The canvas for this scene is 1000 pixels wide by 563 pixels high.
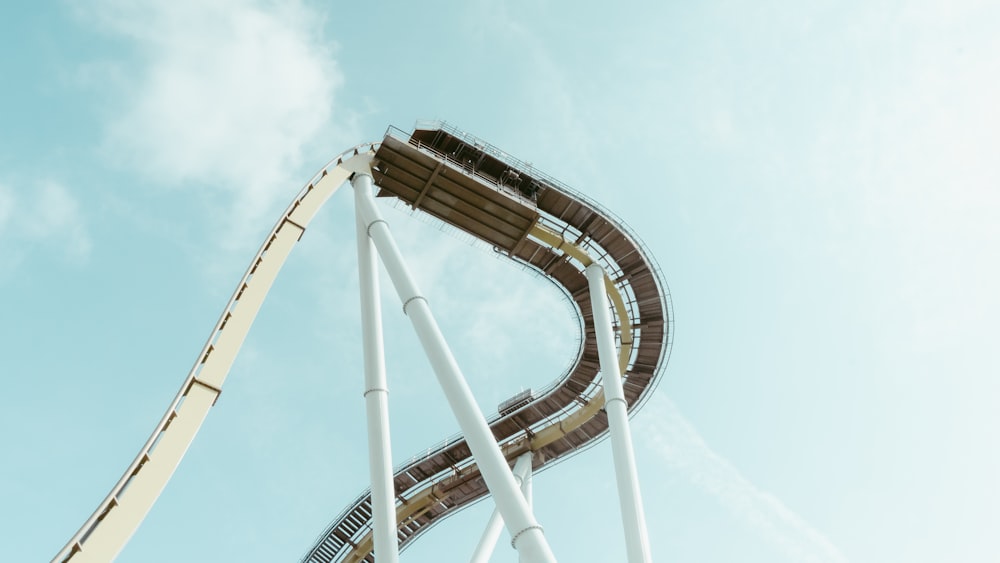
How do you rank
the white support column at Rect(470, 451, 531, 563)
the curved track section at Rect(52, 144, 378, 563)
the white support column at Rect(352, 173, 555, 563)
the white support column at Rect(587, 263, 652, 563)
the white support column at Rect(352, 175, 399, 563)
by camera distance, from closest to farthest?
the curved track section at Rect(52, 144, 378, 563) → the white support column at Rect(352, 173, 555, 563) → the white support column at Rect(352, 175, 399, 563) → the white support column at Rect(587, 263, 652, 563) → the white support column at Rect(470, 451, 531, 563)

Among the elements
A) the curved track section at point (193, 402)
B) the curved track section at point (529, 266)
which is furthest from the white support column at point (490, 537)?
the curved track section at point (193, 402)

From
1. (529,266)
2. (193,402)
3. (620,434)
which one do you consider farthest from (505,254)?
(193,402)

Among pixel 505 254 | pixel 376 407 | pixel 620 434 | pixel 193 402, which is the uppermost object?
pixel 505 254

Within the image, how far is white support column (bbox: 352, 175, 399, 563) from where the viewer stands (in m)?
15.6

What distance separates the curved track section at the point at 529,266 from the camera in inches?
849

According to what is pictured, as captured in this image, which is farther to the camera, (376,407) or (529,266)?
(529,266)

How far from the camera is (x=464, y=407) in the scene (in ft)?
48.6

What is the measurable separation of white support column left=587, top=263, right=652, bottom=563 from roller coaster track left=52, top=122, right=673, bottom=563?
43.7 inches

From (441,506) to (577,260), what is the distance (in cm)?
897

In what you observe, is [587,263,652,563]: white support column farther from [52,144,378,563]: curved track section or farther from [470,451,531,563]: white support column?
[52,144,378,563]: curved track section

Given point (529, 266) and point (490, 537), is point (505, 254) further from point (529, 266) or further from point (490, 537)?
point (490, 537)

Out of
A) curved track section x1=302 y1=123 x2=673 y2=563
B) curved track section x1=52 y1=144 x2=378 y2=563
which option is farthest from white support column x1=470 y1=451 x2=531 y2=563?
curved track section x1=52 y1=144 x2=378 y2=563

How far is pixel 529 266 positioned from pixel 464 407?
8.97 m

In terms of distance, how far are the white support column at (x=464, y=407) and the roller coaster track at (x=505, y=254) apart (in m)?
2.24
